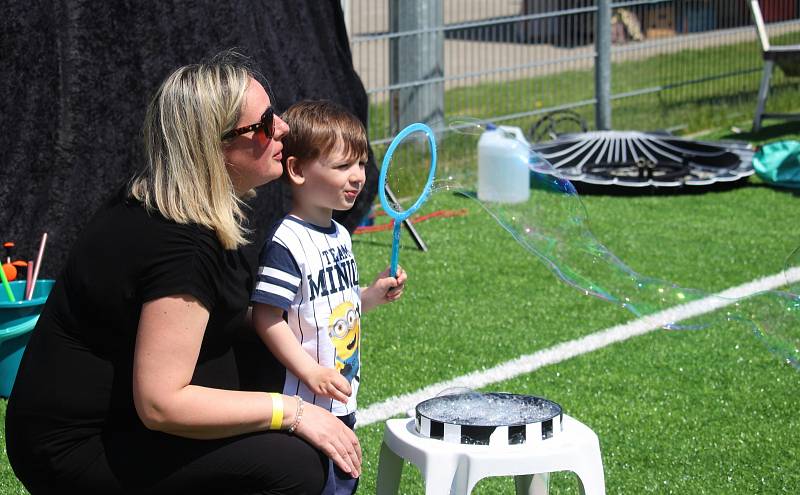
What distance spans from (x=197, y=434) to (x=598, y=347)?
298 cm

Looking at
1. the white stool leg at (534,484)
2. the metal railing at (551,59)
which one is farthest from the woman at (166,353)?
the metal railing at (551,59)

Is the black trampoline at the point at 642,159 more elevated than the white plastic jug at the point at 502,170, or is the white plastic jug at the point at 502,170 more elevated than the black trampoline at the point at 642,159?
the white plastic jug at the point at 502,170

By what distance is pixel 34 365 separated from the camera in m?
2.62

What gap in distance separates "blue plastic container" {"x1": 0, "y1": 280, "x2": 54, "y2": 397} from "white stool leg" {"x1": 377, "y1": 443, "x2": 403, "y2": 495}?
192cm

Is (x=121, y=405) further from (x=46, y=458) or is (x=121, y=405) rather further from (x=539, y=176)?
(x=539, y=176)

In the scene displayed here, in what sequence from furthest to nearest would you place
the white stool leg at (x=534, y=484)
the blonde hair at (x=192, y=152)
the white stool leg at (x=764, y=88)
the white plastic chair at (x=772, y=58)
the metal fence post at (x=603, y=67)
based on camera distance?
1. the white stool leg at (x=764, y=88)
2. the white plastic chair at (x=772, y=58)
3. the metal fence post at (x=603, y=67)
4. the white stool leg at (x=534, y=484)
5. the blonde hair at (x=192, y=152)

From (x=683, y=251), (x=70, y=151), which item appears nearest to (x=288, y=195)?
(x=70, y=151)

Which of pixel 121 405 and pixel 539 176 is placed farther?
pixel 539 176

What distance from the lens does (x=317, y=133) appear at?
3.02 m

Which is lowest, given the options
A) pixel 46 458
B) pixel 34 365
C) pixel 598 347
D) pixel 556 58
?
pixel 598 347

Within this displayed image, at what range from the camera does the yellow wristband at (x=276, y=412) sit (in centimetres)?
263

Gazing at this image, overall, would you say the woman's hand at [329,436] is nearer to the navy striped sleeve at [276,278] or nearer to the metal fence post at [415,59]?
the navy striped sleeve at [276,278]

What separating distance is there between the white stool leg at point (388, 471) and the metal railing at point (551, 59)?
5.06 metres

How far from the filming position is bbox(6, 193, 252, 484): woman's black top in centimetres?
252
